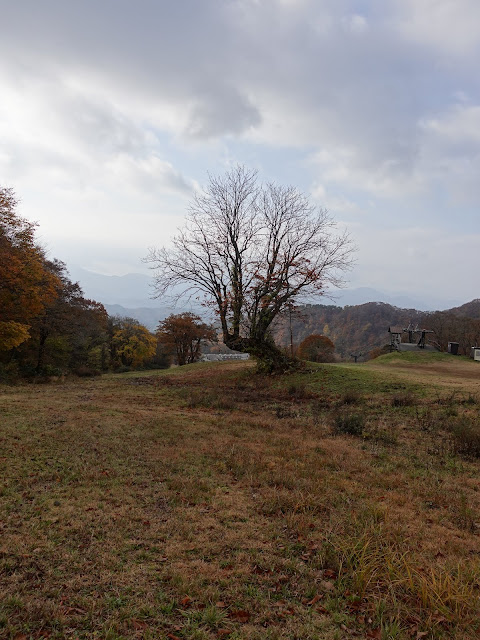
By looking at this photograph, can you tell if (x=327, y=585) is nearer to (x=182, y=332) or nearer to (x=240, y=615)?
(x=240, y=615)

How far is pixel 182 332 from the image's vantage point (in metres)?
39.0

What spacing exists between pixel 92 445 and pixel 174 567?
4.00 metres

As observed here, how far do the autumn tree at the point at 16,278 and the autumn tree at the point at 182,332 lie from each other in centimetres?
1946

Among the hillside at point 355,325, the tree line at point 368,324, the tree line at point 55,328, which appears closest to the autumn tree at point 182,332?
the tree line at point 55,328

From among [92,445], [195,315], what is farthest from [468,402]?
[195,315]

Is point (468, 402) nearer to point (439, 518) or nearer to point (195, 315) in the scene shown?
point (439, 518)

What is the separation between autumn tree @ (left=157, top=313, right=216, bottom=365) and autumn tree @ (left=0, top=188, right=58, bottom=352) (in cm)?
1946

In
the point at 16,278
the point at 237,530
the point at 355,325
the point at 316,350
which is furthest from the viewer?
the point at 355,325

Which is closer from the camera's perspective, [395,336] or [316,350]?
[316,350]

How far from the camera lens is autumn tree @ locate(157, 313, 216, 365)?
38.8 meters

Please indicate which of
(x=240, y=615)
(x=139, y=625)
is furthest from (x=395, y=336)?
(x=139, y=625)

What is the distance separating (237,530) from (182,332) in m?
35.7

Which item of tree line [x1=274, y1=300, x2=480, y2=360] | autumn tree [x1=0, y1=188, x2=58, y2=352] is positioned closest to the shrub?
autumn tree [x1=0, y1=188, x2=58, y2=352]

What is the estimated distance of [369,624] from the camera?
2613mm
